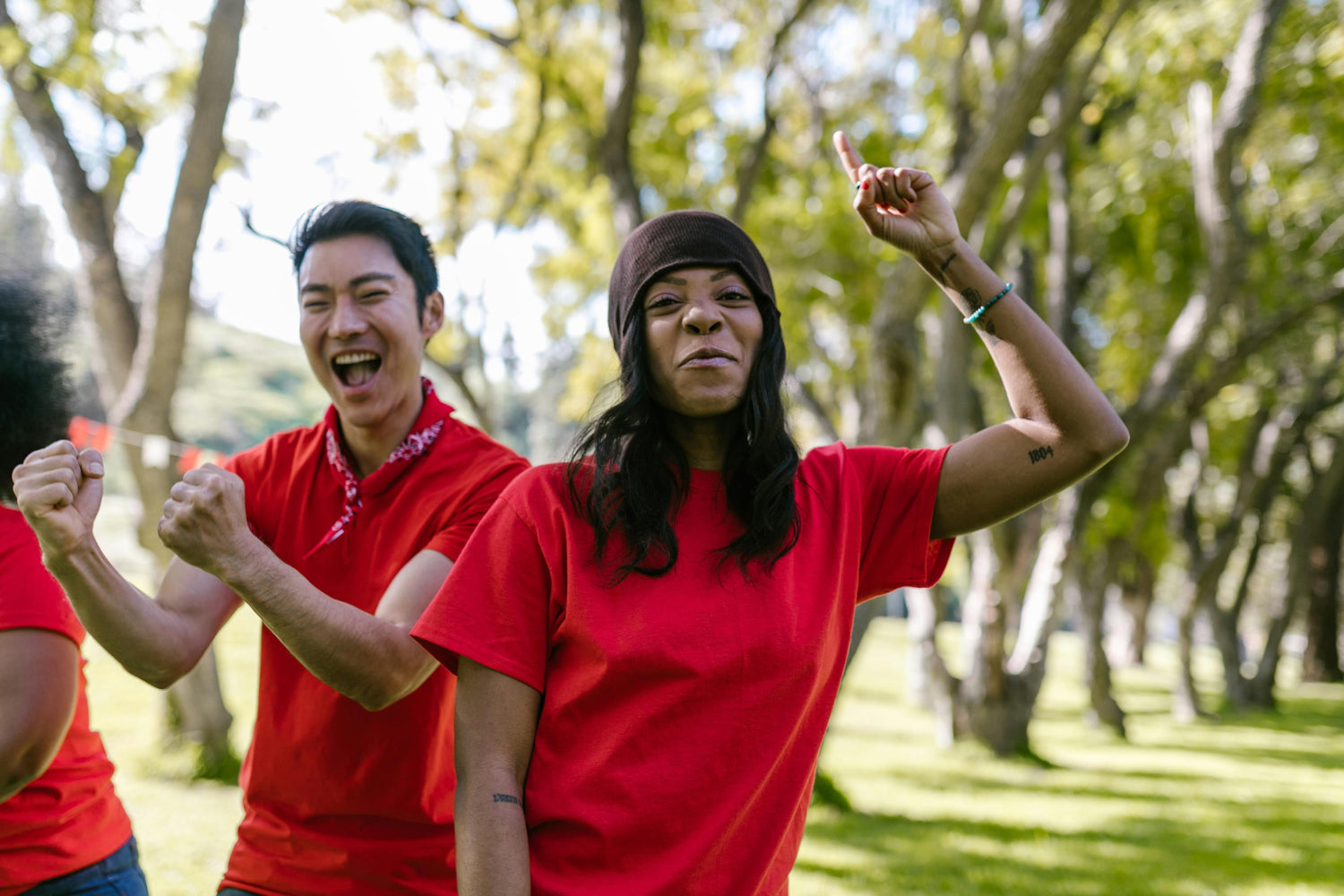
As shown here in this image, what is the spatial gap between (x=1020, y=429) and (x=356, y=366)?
1.54m

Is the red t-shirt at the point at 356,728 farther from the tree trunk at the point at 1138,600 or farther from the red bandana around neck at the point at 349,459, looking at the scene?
the tree trunk at the point at 1138,600

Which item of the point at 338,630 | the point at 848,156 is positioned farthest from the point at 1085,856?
the point at 338,630

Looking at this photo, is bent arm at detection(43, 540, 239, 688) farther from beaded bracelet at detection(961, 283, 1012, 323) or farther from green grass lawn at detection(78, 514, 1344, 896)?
green grass lawn at detection(78, 514, 1344, 896)

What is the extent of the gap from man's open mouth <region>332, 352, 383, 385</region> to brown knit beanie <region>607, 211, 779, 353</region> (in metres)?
0.70

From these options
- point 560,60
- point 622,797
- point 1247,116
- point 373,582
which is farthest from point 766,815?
point 560,60

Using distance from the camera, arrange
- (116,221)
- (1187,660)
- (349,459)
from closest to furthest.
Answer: (349,459), (116,221), (1187,660)

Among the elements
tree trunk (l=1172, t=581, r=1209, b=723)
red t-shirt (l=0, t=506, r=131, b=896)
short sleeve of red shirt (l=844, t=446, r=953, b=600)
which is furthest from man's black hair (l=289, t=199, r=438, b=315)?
tree trunk (l=1172, t=581, r=1209, b=723)

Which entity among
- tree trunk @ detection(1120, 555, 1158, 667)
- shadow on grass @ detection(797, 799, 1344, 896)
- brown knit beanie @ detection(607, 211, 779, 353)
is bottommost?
shadow on grass @ detection(797, 799, 1344, 896)

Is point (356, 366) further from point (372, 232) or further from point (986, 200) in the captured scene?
point (986, 200)

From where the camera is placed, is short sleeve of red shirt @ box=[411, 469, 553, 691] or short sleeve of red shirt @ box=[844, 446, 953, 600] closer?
short sleeve of red shirt @ box=[411, 469, 553, 691]

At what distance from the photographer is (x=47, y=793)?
225 centimetres

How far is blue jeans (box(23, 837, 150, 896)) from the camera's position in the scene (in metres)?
2.22

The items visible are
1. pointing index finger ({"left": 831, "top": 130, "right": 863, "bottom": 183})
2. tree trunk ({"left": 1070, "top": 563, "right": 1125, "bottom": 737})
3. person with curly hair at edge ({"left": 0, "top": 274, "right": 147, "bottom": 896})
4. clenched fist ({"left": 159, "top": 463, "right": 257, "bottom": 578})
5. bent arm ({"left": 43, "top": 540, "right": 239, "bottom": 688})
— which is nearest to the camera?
clenched fist ({"left": 159, "top": 463, "right": 257, "bottom": 578})

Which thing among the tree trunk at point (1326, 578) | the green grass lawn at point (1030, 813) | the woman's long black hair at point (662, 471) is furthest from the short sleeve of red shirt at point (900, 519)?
the tree trunk at point (1326, 578)
